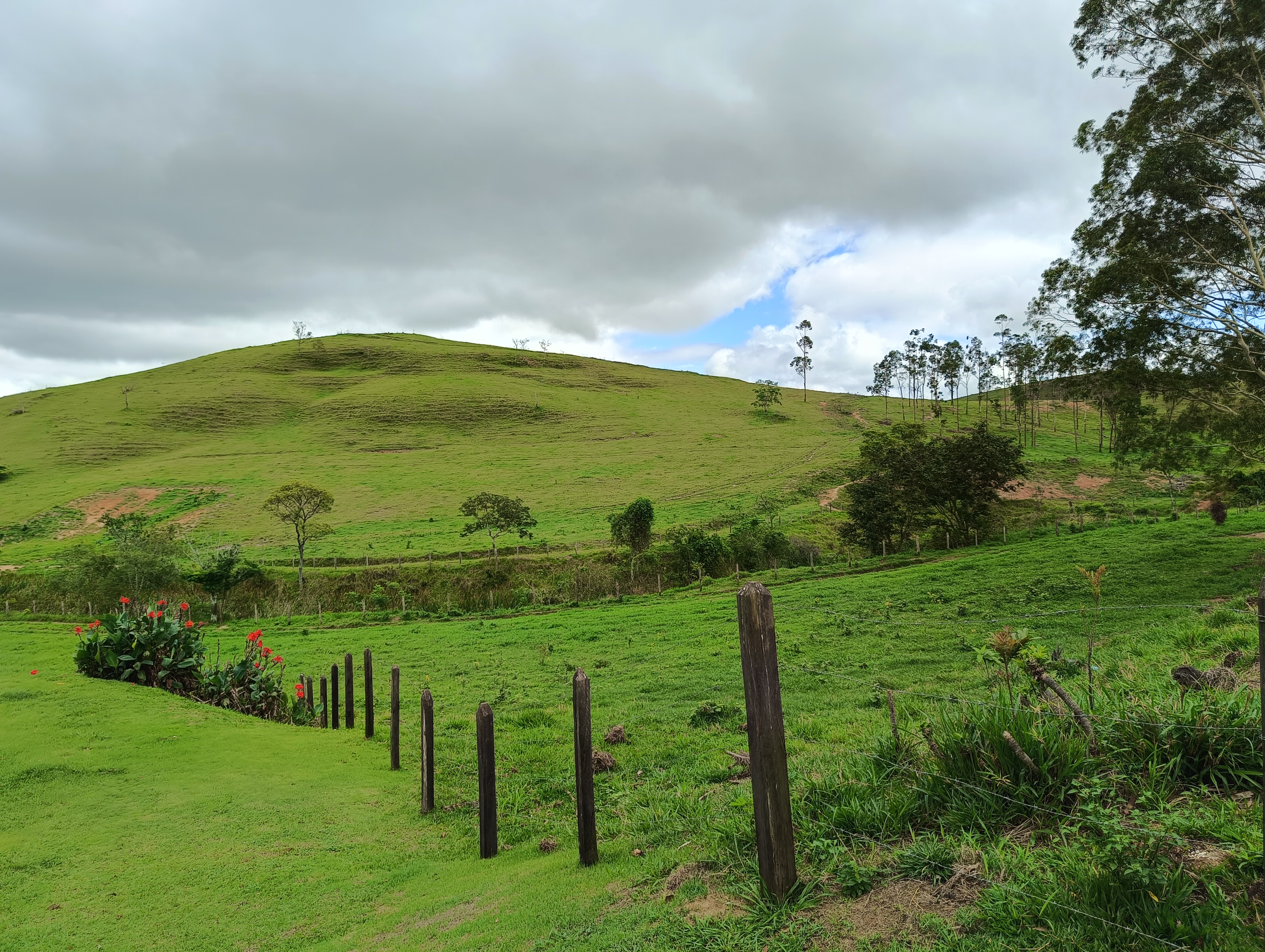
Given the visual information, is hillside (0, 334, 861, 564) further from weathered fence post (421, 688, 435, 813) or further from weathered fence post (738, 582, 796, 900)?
weathered fence post (738, 582, 796, 900)

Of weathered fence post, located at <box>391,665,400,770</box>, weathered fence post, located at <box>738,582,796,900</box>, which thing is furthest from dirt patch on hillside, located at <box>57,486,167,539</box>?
weathered fence post, located at <box>738,582,796,900</box>

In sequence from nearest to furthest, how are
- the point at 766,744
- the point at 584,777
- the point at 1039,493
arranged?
the point at 766,744 → the point at 584,777 → the point at 1039,493

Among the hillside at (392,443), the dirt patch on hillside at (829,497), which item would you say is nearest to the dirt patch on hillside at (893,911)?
the hillside at (392,443)

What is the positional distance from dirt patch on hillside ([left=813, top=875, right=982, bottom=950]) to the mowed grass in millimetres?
1164

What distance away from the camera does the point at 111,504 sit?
7112cm

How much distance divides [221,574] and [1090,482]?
69284mm

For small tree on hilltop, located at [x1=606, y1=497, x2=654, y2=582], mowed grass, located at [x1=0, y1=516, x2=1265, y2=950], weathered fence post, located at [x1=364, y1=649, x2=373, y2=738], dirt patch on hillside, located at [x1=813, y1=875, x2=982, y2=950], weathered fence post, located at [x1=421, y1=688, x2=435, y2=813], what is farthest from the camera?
small tree on hilltop, located at [x1=606, y1=497, x2=654, y2=582]

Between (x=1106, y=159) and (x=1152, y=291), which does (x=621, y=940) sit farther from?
(x=1106, y=159)

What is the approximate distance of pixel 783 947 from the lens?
4215 millimetres

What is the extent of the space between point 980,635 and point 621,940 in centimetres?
1532

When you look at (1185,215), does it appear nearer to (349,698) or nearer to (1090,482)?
(349,698)

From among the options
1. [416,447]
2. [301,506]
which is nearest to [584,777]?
[301,506]

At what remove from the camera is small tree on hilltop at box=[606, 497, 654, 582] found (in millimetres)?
42125

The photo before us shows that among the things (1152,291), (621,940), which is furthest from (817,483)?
(621,940)
